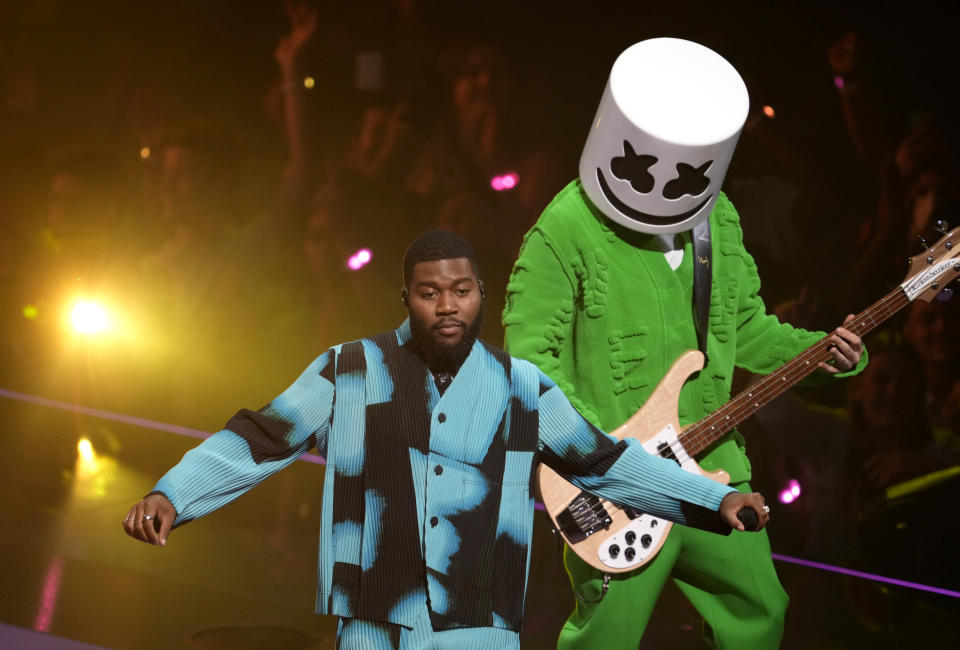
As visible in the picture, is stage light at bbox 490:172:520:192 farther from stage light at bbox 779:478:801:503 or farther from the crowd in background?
stage light at bbox 779:478:801:503

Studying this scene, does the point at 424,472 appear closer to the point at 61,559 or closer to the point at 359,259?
the point at 61,559

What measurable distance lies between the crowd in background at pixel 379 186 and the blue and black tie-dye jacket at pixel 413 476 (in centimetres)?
309

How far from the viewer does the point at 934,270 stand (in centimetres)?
309

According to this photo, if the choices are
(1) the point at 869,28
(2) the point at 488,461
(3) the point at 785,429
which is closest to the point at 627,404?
(2) the point at 488,461

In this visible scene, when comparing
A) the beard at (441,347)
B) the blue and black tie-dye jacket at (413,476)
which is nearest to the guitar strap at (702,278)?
the blue and black tie-dye jacket at (413,476)

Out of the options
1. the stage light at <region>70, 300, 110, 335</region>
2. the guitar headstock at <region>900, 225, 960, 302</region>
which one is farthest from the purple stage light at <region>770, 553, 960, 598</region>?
the stage light at <region>70, 300, 110, 335</region>

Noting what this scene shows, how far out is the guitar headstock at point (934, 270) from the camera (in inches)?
121

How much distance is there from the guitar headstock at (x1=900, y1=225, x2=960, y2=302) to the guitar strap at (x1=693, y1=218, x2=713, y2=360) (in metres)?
0.57

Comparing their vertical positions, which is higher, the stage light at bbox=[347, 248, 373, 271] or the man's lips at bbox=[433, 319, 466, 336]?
the stage light at bbox=[347, 248, 373, 271]

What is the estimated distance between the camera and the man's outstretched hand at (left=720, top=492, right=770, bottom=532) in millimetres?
2029

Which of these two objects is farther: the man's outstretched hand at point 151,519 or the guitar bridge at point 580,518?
the guitar bridge at point 580,518

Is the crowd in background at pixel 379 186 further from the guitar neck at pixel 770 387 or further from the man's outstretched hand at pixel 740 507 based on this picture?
the man's outstretched hand at pixel 740 507

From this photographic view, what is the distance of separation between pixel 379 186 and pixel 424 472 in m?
4.17

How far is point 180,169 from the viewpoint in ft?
21.7
